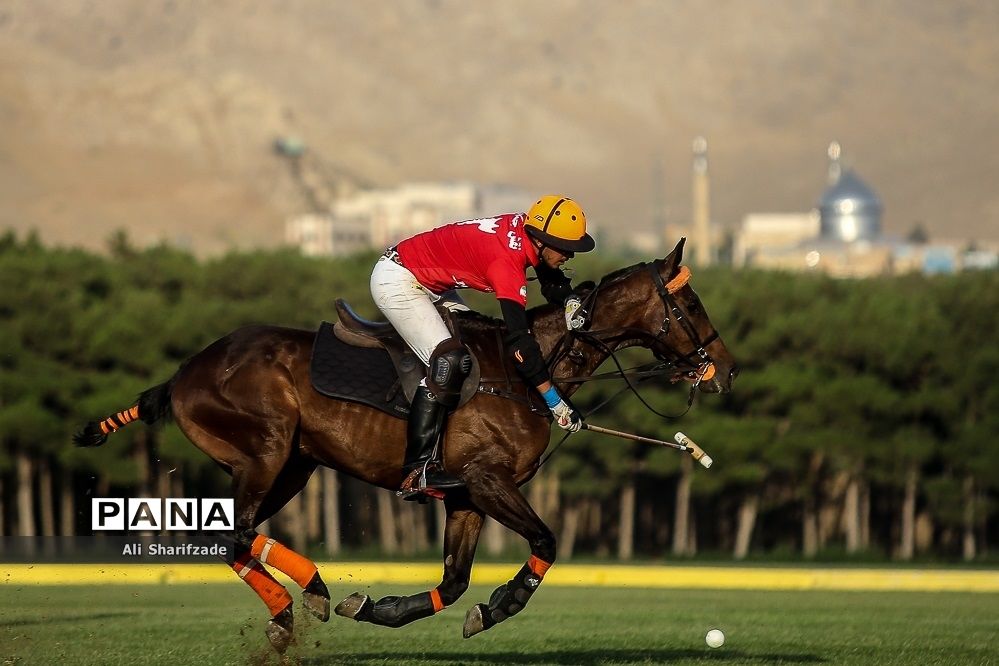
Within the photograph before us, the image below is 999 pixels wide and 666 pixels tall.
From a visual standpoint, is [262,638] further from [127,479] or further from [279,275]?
[279,275]

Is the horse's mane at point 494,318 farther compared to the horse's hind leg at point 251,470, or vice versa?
the horse's mane at point 494,318

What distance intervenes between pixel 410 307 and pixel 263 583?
6.98 ft

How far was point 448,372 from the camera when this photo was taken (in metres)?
11.3

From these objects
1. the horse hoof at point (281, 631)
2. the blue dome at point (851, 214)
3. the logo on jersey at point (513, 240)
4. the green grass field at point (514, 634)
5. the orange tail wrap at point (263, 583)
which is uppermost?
the blue dome at point (851, 214)

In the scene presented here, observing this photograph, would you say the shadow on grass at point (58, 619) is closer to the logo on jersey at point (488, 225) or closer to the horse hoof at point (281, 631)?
the horse hoof at point (281, 631)

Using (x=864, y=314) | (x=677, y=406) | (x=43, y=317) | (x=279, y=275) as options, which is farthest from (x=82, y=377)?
(x=864, y=314)

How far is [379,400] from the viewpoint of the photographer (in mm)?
11547

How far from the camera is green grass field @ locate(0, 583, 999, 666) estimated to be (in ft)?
41.6

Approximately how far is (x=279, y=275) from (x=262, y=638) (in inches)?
1823

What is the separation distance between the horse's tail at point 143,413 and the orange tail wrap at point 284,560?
1227 mm

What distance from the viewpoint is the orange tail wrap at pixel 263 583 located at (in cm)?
1155

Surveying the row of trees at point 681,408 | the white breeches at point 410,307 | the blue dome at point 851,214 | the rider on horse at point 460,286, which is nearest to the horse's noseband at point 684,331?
the rider on horse at point 460,286

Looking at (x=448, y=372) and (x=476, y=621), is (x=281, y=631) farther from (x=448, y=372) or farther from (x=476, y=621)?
(x=448, y=372)

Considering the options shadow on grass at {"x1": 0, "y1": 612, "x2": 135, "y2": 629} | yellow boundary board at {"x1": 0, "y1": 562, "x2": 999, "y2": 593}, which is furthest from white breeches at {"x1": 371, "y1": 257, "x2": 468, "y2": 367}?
yellow boundary board at {"x1": 0, "y1": 562, "x2": 999, "y2": 593}
